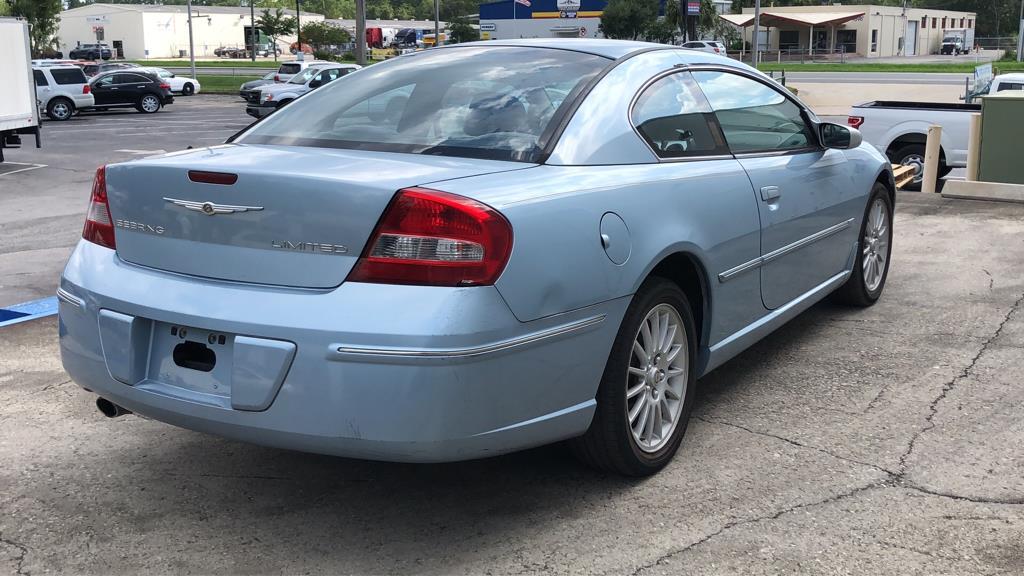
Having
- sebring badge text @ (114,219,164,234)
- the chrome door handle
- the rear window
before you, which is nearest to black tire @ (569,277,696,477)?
the chrome door handle

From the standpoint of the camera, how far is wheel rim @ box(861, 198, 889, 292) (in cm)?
620

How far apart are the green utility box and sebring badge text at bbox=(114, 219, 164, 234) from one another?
32.9ft

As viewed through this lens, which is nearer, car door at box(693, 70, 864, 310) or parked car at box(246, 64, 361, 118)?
car door at box(693, 70, 864, 310)

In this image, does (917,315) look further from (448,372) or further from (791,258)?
(448,372)

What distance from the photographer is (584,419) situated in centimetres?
345

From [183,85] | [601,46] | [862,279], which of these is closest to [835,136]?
[862,279]

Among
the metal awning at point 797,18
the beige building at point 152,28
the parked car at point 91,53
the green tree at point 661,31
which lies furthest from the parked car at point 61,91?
the beige building at point 152,28

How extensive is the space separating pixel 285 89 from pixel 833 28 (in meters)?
56.9

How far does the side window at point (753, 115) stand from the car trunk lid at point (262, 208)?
145 centimetres

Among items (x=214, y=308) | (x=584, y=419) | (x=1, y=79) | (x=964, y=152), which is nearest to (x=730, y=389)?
(x=584, y=419)

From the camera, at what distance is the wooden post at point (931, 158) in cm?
1164

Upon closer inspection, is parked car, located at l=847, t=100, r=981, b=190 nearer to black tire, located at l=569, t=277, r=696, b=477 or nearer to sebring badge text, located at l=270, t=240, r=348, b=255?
black tire, located at l=569, t=277, r=696, b=477

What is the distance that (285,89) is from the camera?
106 feet

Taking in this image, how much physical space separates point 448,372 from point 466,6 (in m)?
125
